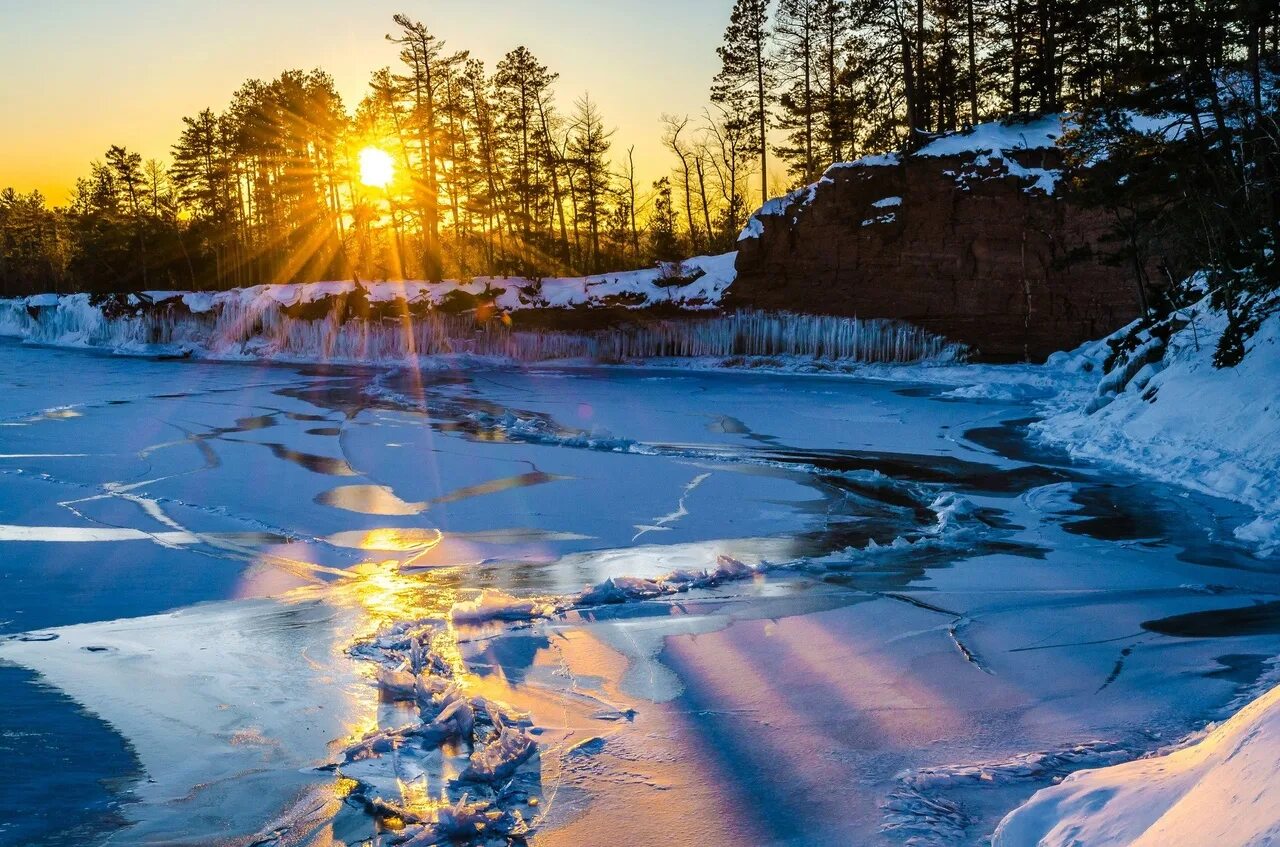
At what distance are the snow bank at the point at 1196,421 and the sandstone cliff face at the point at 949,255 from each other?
30.9ft

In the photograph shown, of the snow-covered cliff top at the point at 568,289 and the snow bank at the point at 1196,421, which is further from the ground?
the snow-covered cliff top at the point at 568,289

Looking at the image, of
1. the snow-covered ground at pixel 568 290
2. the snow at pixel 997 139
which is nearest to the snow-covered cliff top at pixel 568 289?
the snow-covered ground at pixel 568 290

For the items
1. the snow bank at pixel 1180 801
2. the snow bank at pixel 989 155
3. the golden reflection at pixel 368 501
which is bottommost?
the golden reflection at pixel 368 501

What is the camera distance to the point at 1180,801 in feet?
7.57

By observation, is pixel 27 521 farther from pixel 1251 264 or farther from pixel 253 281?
pixel 253 281

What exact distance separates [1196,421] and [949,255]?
16.6m

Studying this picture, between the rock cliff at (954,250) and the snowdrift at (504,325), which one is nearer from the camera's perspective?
the rock cliff at (954,250)

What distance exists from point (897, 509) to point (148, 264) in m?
50.6

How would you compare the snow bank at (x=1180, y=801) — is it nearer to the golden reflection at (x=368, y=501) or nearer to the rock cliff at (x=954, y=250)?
the golden reflection at (x=368, y=501)

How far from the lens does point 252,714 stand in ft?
14.4

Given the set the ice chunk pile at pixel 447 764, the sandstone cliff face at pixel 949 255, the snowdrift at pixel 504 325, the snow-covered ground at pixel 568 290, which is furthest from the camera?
the snow-covered ground at pixel 568 290

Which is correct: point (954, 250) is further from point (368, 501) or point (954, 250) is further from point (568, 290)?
point (368, 501)

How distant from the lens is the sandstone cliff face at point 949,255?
83.8ft

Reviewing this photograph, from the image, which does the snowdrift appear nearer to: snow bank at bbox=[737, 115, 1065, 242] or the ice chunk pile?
snow bank at bbox=[737, 115, 1065, 242]
